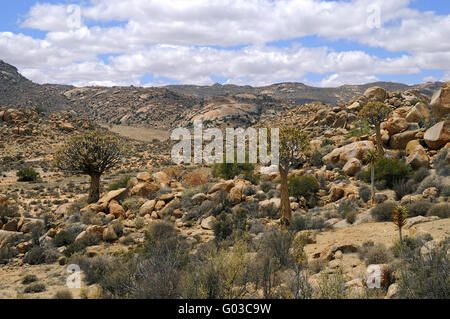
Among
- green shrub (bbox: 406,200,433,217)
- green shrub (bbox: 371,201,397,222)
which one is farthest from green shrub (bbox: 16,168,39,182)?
green shrub (bbox: 406,200,433,217)

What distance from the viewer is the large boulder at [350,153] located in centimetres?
2155

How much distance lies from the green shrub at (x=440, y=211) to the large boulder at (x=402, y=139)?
12.0m

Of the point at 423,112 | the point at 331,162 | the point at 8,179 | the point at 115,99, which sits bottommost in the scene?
the point at 8,179

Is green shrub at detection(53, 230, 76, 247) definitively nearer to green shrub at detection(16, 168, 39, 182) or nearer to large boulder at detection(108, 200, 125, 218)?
large boulder at detection(108, 200, 125, 218)

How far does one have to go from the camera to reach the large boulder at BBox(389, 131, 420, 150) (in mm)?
22250

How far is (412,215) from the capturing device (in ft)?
39.6

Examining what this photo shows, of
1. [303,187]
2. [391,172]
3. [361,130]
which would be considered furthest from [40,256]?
[361,130]

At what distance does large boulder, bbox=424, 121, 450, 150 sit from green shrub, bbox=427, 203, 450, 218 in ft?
32.8

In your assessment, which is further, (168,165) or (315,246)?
(168,165)

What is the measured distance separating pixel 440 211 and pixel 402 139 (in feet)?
41.5
